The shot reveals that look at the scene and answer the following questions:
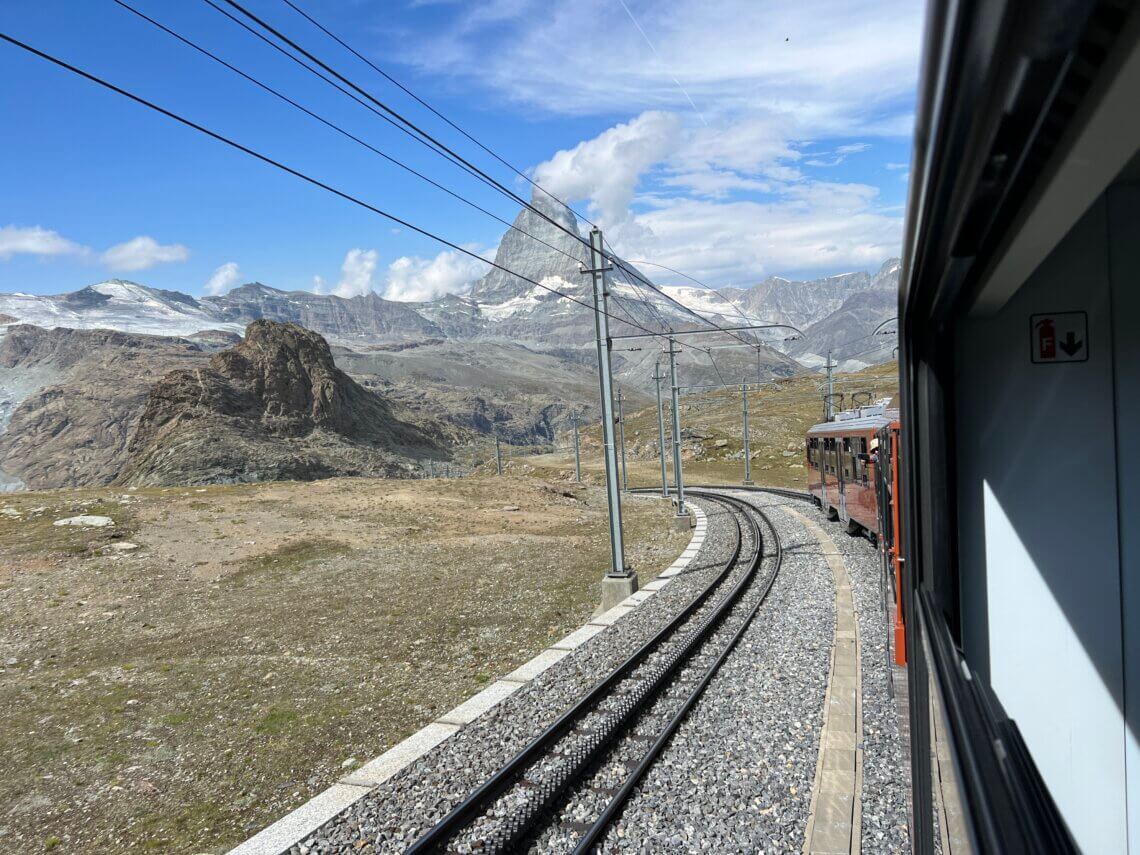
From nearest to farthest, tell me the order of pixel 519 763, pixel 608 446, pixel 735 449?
pixel 519 763 → pixel 608 446 → pixel 735 449

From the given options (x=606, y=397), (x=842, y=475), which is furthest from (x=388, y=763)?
(x=842, y=475)

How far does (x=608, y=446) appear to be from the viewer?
16.0 metres

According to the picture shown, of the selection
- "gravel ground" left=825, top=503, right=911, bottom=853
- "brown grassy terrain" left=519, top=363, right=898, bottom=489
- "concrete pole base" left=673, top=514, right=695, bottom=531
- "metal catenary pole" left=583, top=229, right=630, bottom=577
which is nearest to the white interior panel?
"gravel ground" left=825, top=503, right=911, bottom=853

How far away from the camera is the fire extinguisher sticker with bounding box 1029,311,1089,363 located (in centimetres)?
212

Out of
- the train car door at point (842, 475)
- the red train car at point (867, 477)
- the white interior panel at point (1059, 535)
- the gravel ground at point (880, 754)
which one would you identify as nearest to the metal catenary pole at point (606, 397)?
the gravel ground at point (880, 754)

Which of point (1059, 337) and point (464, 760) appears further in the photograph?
point (464, 760)

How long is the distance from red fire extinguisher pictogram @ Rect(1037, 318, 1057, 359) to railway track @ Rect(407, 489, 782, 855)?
199 inches

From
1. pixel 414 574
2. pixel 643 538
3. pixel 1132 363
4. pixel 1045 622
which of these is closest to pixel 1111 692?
pixel 1045 622

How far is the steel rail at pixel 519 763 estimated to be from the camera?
5.89 metres

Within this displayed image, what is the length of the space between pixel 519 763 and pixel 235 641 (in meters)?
10.2

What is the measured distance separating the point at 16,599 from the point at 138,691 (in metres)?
9.36

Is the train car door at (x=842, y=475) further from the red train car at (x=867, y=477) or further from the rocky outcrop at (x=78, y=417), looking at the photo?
the rocky outcrop at (x=78, y=417)

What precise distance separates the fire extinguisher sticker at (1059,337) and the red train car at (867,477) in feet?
16.0

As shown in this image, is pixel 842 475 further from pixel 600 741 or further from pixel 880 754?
pixel 600 741
